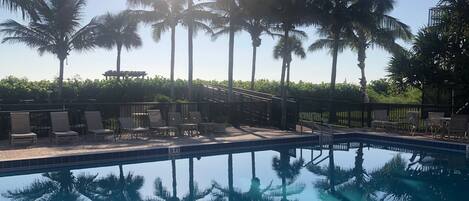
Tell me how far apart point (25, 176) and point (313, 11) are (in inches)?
501

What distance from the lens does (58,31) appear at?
2292cm

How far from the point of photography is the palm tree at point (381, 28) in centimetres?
2170

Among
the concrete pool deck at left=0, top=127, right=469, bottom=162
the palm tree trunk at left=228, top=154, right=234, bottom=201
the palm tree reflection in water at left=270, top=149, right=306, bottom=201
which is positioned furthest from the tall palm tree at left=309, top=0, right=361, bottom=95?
the palm tree trunk at left=228, top=154, right=234, bottom=201

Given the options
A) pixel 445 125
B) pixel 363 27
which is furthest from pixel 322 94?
pixel 445 125

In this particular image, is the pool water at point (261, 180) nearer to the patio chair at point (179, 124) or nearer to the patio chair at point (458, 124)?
the patio chair at point (458, 124)

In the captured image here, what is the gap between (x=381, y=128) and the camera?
16828mm

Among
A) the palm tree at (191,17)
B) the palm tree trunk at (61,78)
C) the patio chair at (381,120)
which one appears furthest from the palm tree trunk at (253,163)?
the palm tree trunk at (61,78)

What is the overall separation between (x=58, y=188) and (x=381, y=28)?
62.5 ft

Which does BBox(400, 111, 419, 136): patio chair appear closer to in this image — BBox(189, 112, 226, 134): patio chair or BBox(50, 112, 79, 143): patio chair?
BBox(189, 112, 226, 134): patio chair

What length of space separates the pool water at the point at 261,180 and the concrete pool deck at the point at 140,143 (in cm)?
66

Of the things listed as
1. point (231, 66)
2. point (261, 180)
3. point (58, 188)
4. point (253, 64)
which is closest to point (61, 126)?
point (58, 188)

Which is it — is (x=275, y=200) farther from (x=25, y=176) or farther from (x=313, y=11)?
(x=313, y=11)

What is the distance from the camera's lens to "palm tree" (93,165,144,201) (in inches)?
325

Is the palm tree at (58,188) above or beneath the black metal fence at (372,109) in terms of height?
beneath
